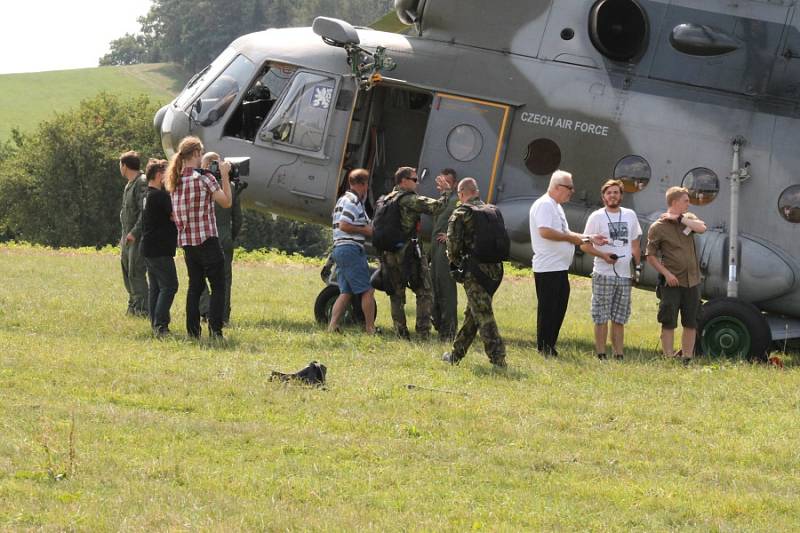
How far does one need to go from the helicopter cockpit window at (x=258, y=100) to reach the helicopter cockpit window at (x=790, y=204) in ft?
18.4

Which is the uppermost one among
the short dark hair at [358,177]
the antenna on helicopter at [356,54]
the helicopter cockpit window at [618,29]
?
the helicopter cockpit window at [618,29]

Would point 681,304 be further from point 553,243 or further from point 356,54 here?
point 356,54

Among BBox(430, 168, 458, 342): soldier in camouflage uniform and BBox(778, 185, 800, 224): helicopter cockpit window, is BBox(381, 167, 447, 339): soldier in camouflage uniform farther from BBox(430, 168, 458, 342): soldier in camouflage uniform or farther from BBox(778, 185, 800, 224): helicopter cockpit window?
BBox(778, 185, 800, 224): helicopter cockpit window

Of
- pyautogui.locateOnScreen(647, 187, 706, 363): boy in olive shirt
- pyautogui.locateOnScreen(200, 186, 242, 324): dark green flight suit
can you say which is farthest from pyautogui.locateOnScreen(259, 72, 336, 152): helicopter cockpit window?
pyautogui.locateOnScreen(647, 187, 706, 363): boy in olive shirt

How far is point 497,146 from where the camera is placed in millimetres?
13523

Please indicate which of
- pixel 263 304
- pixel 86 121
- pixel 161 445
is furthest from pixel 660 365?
pixel 86 121

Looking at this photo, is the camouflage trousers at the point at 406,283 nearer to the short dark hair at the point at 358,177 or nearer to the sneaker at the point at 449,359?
the short dark hair at the point at 358,177

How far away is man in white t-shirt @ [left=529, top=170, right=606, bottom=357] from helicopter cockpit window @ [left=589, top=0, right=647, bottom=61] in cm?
258

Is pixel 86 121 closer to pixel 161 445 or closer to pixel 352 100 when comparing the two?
pixel 352 100

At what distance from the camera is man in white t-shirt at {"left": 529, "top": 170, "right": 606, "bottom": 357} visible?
449 inches

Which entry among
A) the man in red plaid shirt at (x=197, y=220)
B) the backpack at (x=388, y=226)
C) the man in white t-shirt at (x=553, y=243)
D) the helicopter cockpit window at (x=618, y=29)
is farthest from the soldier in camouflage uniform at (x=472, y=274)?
the helicopter cockpit window at (x=618, y=29)

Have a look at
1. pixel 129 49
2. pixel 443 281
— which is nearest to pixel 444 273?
pixel 443 281

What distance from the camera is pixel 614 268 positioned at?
12.1 metres

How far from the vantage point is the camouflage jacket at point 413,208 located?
12.0 metres
